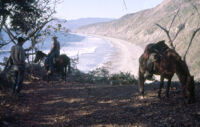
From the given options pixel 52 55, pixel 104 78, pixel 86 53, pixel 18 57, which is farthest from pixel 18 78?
pixel 86 53

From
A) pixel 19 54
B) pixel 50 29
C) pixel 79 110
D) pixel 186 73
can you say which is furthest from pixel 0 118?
pixel 50 29

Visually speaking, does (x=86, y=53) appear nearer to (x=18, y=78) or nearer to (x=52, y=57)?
(x=52, y=57)

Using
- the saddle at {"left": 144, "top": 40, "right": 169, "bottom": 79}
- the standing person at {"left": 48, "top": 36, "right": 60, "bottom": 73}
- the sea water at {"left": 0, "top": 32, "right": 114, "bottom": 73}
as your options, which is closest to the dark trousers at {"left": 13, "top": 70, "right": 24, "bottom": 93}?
the standing person at {"left": 48, "top": 36, "right": 60, "bottom": 73}

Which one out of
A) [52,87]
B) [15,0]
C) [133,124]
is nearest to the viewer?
[133,124]

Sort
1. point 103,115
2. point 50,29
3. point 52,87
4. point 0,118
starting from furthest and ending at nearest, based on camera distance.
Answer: point 50,29 → point 52,87 → point 103,115 → point 0,118

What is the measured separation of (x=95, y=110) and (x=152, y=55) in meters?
2.75

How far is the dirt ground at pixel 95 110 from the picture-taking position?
7.12 metres

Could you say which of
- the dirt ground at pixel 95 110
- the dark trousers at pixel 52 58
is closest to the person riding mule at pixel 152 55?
the dirt ground at pixel 95 110

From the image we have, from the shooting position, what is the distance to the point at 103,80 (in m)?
18.9

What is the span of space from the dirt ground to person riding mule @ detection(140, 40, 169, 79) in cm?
105

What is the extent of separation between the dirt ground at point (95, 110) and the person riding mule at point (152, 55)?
1.05 m

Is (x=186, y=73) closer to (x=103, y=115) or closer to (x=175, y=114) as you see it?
(x=175, y=114)

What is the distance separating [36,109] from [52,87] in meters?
4.40

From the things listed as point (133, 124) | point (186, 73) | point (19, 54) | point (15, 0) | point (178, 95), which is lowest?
point (133, 124)
